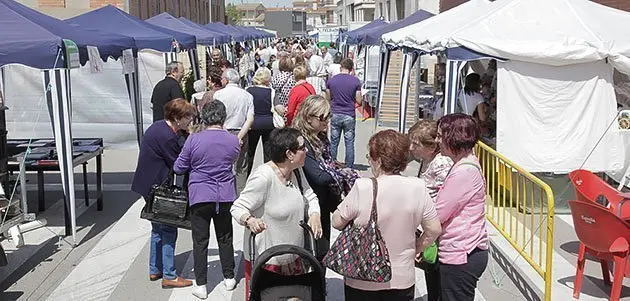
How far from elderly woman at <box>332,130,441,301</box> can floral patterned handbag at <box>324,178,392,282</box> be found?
0.03m

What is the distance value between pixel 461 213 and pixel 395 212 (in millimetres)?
606

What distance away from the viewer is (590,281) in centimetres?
648

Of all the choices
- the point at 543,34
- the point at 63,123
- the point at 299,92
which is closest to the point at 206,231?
the point at 63,123

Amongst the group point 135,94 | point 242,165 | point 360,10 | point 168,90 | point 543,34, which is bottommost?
point 242,165

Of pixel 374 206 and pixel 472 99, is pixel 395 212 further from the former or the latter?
pixel 472 99

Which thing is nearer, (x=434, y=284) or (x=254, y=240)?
(x=254, y=240)

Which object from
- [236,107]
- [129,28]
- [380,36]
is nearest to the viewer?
[236,107]

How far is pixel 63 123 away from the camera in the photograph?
24.6ft

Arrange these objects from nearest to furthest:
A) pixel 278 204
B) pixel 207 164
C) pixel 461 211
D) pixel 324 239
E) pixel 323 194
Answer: pixel 461 211 < pixel 278 204 < pixel 323 194 < pixel 324 239 < pixel 207 164

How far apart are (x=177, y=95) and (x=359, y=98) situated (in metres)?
2.84

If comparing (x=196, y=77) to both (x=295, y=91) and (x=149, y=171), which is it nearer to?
(x=295, y=91)

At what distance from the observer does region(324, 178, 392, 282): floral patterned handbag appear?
12.3 feet

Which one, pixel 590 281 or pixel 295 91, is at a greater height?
pixel 295 91

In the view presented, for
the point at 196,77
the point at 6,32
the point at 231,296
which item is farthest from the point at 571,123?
the point at 196,77
